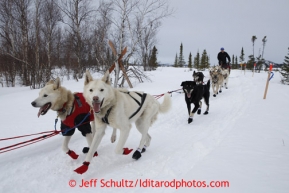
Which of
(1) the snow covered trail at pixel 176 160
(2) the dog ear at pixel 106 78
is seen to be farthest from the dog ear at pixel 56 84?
(1) the snow covered trail at pixel 176 160

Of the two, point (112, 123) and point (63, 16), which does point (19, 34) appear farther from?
point (112, 123)

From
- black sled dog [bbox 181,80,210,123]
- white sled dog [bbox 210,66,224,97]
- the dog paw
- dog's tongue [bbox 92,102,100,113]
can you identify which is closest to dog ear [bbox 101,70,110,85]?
dog's tongue [bbox 92,102,100,113]

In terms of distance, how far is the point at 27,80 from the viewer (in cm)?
1642

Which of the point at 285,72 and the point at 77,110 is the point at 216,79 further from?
the point at 285,72

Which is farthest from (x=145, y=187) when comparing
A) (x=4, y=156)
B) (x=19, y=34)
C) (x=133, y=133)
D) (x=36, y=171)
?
(x=19, y=34)

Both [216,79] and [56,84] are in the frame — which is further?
[216,79]

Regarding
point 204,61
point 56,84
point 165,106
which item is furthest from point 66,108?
point 204,61

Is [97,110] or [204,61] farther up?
[204,61]

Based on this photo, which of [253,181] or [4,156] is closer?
[253,181]

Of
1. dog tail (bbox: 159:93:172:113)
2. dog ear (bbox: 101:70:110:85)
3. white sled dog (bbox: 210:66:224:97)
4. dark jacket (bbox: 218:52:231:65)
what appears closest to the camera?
dog ear (bbox: 101:70:110:85)

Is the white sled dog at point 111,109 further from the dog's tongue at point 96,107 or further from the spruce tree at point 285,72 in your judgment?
the spruce tree at point 285,72

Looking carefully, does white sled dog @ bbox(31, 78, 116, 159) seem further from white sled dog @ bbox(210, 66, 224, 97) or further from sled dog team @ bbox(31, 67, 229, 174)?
white sled dog @ bbox(210, 66, 224, 97)

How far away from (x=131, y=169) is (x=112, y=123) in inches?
31.5

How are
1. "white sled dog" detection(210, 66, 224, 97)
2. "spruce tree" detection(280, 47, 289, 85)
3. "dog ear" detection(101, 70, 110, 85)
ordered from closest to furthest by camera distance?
"dog ear" detection(101, 70, 110, 85) → "white sled dog" detection(210, 66, 224, 97) → "spruce tree" detection(280, 47, 289, 85)
